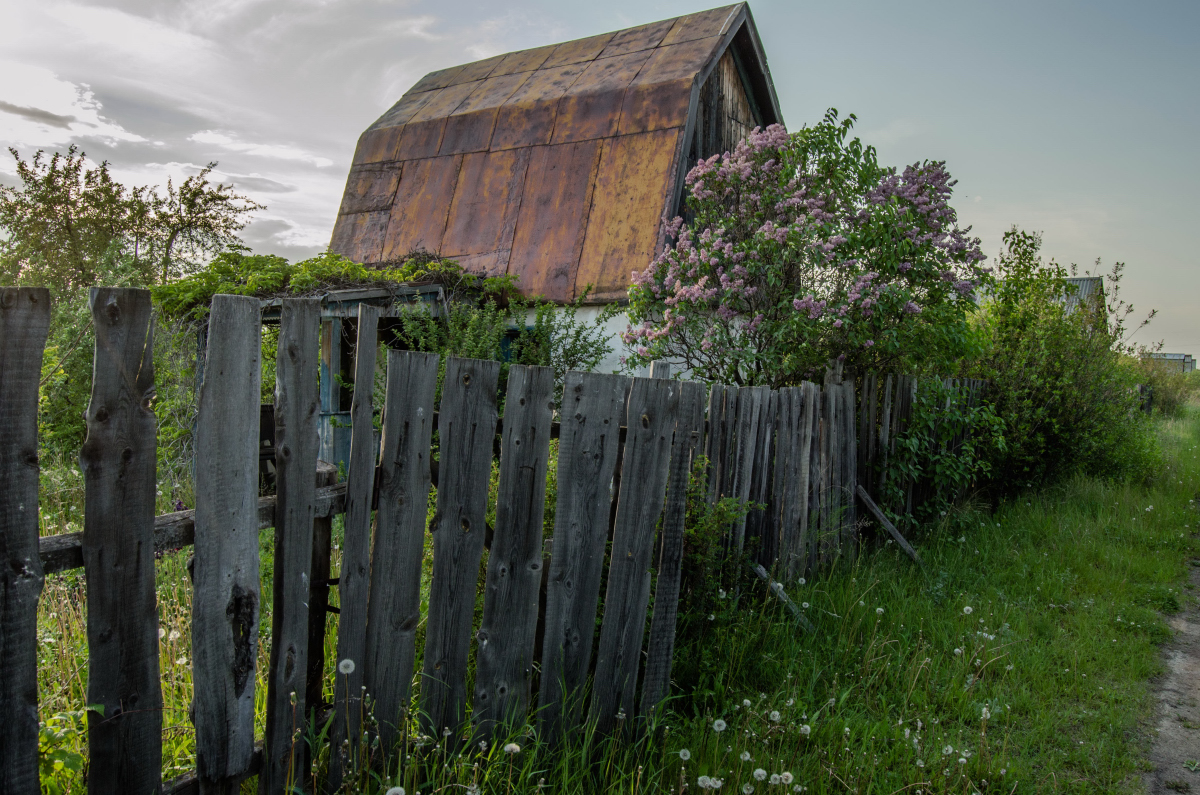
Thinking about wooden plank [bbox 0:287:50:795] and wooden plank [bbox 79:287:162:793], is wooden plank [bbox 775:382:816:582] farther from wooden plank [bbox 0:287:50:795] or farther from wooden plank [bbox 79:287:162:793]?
wooden plank [bbox 0:287:50:795]

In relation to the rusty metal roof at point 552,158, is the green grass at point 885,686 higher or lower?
lower

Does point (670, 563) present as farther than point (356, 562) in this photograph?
Yes

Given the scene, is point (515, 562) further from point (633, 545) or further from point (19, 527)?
point (19, 527)

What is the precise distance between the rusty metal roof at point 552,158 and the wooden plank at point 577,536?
7105 millimetres

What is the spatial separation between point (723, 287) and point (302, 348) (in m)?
5.34

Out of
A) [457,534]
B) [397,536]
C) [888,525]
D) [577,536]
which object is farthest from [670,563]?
[888,525]

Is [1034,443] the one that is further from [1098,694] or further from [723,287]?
[1098,694]

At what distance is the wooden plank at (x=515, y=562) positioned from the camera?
8.62ft

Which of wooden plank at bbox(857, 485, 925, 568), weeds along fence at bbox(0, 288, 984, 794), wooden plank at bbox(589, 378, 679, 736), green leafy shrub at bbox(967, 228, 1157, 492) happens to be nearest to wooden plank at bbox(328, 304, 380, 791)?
weeds along fence at bbox(0, 288, 984, 794)

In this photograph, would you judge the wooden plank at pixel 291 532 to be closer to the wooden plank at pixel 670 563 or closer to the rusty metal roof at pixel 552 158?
the wooden plank at pixel 670 563

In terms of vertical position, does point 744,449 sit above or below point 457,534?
above

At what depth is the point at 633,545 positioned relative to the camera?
2967 mm

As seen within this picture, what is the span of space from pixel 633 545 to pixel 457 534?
78cm

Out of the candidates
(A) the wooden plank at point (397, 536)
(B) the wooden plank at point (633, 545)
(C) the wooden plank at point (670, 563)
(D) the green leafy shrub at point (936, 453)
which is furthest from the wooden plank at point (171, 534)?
(D) the green leafy shrub at point (936, 453)
